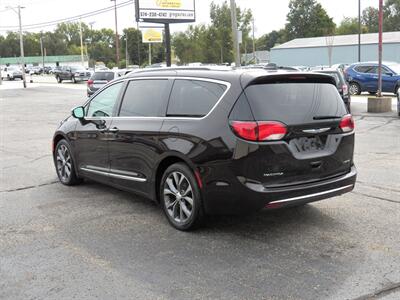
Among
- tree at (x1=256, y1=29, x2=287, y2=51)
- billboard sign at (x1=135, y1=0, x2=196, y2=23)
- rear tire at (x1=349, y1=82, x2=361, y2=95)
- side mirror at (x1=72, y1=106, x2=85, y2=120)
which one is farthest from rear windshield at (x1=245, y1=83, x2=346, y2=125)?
tree at (x1=256, y1=29, x2=287, y2=51)

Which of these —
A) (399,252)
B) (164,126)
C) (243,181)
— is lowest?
(399,252)

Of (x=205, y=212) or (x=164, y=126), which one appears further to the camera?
(x=164, y=126)

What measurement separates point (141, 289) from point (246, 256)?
3.59 feet

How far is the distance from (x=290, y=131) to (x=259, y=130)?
0.33 m

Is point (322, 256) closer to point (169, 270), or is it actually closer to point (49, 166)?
point (169, 270)

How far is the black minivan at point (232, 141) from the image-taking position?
471 centimetres

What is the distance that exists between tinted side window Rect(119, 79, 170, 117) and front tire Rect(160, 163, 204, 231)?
29.6 inches

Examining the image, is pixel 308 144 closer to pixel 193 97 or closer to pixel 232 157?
pixel 232 157

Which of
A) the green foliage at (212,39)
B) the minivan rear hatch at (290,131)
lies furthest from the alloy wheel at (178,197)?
the green foliage at (212,39)

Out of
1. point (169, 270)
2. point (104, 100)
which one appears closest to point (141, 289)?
point (169, 270)

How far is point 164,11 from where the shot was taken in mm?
34969

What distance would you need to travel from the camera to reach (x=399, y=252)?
183 inches

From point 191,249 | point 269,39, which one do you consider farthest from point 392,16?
A: point 191,249

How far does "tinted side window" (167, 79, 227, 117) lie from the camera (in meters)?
5.06
